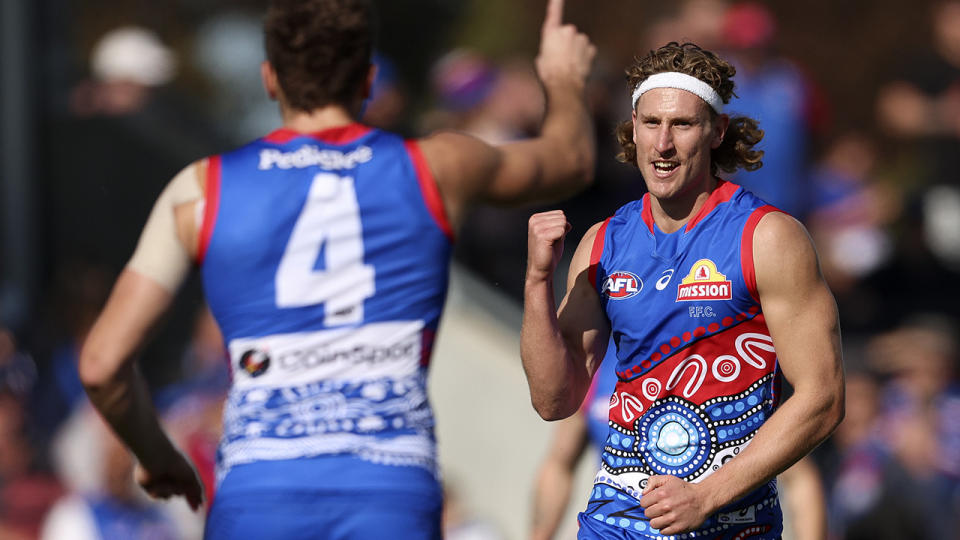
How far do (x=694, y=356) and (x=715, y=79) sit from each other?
2.28 ft

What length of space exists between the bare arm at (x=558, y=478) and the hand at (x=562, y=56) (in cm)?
176

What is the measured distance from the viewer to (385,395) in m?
4.21

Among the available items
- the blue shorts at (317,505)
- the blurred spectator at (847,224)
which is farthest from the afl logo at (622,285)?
the blurred spectator at (847,224)

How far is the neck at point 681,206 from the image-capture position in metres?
3.75

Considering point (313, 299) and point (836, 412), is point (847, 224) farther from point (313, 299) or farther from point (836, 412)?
point (836, 412)

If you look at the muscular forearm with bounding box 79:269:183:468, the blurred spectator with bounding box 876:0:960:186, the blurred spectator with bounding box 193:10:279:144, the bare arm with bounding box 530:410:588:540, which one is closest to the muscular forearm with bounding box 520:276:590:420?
the muscular forearm with bounding box 79:269:183:468

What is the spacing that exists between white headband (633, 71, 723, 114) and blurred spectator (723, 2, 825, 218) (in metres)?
4.06

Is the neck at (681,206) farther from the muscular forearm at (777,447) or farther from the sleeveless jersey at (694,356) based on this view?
the muscular forearm at (777,447)

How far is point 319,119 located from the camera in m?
4.40

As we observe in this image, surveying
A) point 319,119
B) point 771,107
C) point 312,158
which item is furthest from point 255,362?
point 771,107

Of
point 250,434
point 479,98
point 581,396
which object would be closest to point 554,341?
point 581,396

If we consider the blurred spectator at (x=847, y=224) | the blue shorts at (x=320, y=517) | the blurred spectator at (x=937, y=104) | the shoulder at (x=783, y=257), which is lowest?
the blurred spectator at (x=847, y=224)

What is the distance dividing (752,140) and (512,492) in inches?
225

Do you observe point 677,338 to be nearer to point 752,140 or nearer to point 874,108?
point 752,140
